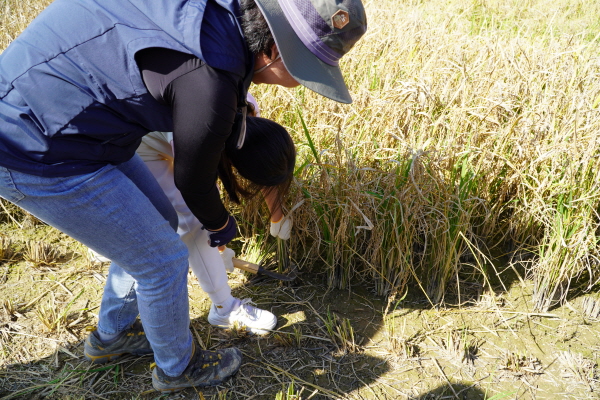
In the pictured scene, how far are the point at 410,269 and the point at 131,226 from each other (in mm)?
1239

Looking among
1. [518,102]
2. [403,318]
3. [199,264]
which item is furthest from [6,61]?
[518,102]

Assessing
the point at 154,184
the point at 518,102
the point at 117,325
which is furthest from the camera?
the point at 518,102

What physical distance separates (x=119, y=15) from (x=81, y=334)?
1.41 meters

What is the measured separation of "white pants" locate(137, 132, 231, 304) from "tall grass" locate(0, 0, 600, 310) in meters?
0.46

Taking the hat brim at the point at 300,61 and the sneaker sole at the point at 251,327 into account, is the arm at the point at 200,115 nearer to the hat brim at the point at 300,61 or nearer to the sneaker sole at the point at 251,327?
the hat brim at the point at 300,61

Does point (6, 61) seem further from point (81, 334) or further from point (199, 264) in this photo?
point (81, 334)

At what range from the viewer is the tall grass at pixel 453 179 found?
6.26 feet

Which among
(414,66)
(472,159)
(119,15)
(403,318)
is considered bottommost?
(403,318)

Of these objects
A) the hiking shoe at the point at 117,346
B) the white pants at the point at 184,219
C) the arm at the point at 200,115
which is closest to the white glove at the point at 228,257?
the white pants at the point at 184,219

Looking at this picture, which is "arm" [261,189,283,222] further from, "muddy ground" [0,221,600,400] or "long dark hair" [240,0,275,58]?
"long dark hair" [240,0,275,58]

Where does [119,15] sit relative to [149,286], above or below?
above

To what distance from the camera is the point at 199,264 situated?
1.74m

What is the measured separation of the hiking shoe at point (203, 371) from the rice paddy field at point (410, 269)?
57 millimetres

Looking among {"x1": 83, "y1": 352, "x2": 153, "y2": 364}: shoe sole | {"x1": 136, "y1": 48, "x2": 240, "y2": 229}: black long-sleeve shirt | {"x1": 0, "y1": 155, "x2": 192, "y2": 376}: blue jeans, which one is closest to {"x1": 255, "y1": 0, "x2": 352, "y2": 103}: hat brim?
{"x1": 136, "y1": 48, "x2": 240, "y2": 229}: black long-sleeve shirt
